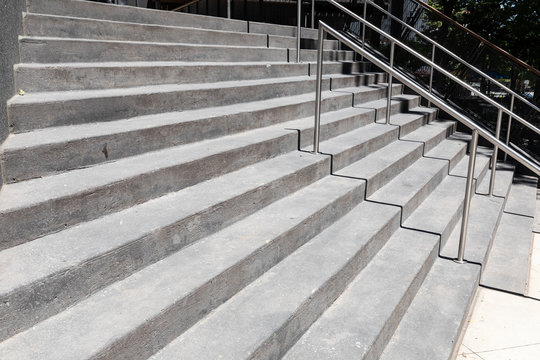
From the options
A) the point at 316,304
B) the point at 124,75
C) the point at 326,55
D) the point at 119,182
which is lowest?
the point at 316,304

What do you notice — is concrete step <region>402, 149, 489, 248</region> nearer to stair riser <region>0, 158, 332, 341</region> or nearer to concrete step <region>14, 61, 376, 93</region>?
stair riser <region>0, 158, 332, 341</region>

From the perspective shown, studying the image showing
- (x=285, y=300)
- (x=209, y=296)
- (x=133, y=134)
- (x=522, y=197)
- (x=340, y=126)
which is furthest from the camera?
(x=522, y=197)

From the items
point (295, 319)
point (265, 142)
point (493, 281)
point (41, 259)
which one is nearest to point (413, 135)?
point (493, 281)

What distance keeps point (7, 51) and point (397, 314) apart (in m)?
2.76

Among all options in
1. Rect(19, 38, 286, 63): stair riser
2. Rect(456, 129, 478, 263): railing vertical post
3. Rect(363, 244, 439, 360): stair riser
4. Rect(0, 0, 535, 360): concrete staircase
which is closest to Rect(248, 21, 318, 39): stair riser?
Rect(19, 38, 286, 63): stair riser

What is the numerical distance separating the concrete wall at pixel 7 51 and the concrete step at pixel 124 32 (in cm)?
43

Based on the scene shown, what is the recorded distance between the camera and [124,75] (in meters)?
3.60

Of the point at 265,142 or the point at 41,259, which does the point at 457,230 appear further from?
the point at 41,259

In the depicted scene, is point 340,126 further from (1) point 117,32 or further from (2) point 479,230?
(1) point 117,32

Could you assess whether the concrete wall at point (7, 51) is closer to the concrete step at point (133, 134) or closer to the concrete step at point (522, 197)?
the concrete step at point (133, 134)

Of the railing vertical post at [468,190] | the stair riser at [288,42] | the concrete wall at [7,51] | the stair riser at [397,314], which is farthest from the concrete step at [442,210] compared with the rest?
the concrete wall at [7,51]

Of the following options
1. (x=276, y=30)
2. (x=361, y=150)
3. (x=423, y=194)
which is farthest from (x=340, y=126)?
(x=276, y=30)

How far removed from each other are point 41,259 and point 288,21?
348 inches

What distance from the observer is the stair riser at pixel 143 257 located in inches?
71.4
